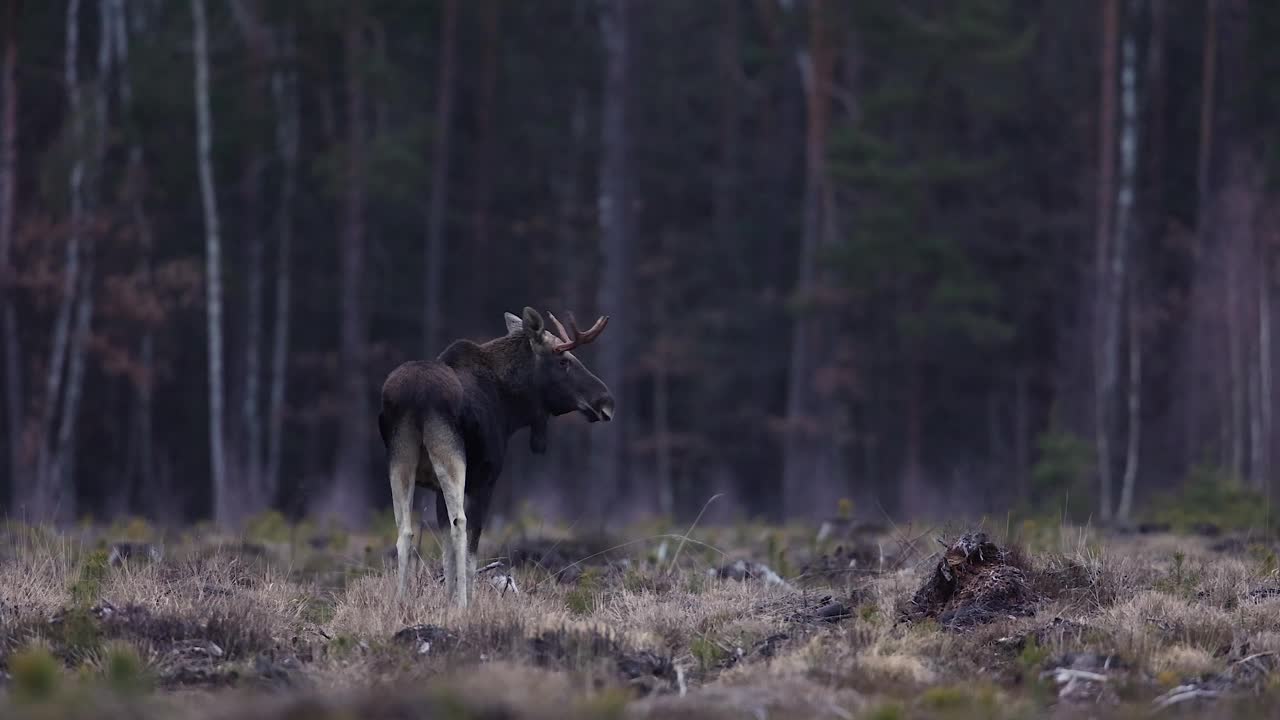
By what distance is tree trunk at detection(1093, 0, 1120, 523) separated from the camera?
101 ft

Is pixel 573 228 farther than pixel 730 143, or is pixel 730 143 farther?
pixel 730 143

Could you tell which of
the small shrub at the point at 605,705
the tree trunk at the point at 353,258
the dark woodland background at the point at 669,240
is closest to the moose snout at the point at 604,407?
the small shrub at the point at 605,705

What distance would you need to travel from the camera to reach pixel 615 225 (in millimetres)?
30328

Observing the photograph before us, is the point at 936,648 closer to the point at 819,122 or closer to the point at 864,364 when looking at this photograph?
the point at 819,122

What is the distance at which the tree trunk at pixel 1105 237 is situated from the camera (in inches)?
1209

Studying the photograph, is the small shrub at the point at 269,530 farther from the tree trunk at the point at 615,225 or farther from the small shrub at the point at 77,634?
the tree trunk at the point at 615,225

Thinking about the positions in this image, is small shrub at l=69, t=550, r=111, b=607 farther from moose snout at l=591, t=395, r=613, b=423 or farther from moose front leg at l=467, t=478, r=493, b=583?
moose snout at l=591, t=395, r=613, b=423

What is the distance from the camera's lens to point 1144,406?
37875 millimetres

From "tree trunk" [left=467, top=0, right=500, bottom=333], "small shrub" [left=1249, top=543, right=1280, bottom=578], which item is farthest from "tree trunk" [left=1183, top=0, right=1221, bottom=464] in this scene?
"tree trunk" [left=467, top=0, right=500, bottom=333]

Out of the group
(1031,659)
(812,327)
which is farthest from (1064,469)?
Answer: (1031,659)

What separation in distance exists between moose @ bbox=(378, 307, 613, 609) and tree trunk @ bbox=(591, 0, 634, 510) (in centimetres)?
1712

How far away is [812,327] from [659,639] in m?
25.4

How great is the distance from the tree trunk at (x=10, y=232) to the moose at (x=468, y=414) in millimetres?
16413

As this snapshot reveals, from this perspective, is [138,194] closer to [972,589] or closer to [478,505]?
[478,505]
